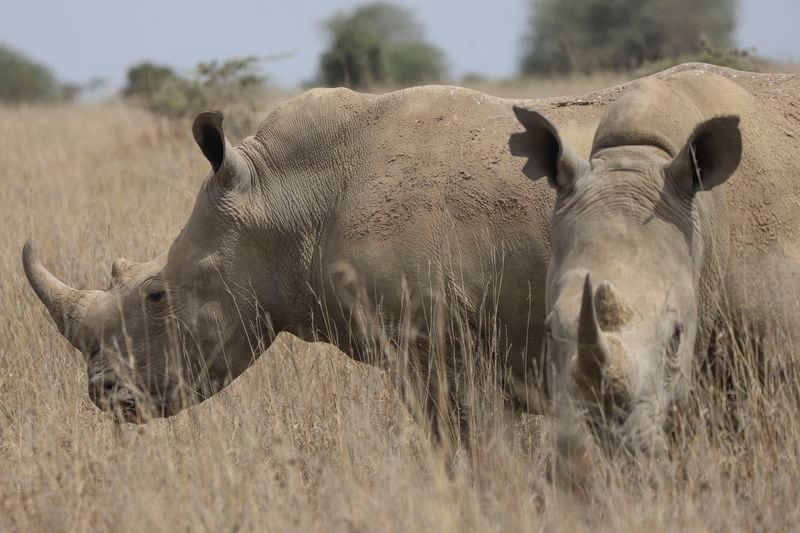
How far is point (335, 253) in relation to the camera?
539 centimetres

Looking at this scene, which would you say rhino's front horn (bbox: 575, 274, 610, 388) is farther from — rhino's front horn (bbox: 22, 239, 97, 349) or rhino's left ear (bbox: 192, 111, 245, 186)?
rhino's front horn (bbox: 22, 239, 97, 349)

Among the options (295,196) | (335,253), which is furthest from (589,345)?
(295,196)

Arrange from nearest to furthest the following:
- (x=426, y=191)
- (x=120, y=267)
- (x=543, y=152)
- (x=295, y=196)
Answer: (x=543, y=152), (x=426, y=191), (x=295, y=196), (x=120, y=267)

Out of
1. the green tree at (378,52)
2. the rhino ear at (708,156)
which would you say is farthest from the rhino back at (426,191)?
the green tree at (378,52)

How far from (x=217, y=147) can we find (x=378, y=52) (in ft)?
61.2

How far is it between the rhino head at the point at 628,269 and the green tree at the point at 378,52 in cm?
596

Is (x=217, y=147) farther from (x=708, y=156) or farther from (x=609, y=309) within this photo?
(x=609, y=309)

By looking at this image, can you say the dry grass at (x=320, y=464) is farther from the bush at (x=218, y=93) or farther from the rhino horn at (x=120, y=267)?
the bush at (x=218, y=93)

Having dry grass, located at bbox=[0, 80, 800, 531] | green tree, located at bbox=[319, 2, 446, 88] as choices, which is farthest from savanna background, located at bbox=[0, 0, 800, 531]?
green tree, located at bbox=[319, 2, 446, 88]

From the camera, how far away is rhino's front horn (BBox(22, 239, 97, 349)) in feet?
20.3

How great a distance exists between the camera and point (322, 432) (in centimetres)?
562

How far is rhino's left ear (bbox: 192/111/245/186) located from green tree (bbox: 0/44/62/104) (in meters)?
29.4

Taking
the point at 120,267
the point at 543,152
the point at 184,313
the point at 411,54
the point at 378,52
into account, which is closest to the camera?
the point at 543,152

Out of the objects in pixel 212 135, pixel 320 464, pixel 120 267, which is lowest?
pixel 320 464
